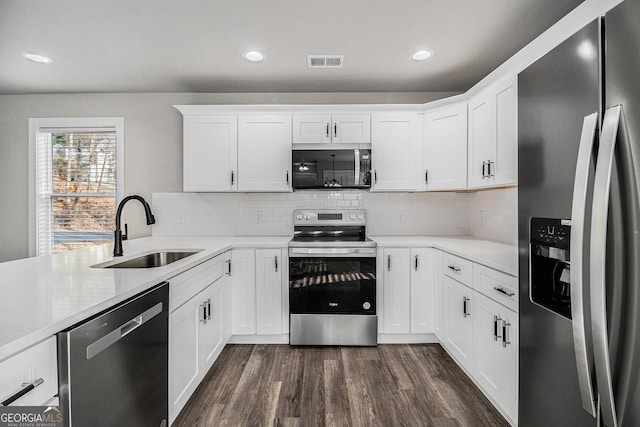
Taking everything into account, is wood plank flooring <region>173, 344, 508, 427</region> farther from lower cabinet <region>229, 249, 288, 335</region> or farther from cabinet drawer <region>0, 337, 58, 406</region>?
cabinet drawer <region>0, 337, 58, 406</region>

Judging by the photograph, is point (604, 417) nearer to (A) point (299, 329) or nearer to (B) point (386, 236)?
(A) point (299, 329)

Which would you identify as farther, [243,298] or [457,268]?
[243,298]

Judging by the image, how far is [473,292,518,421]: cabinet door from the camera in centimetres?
169

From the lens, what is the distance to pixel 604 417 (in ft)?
2.97

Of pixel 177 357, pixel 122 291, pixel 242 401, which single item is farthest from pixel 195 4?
pixel 242 401

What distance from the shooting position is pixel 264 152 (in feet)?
10.2

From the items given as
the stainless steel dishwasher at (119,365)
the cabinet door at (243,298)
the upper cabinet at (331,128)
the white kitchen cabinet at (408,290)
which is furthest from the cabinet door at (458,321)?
the stainless steel dishwasher at (119,365)

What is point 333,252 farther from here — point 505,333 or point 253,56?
point 253,56

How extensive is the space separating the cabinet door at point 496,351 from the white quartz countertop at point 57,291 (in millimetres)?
1825

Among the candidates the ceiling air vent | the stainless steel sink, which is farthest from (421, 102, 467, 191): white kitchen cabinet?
the stainless steel sink

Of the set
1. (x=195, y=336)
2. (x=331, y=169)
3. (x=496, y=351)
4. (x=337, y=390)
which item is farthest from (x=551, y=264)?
(x=331, y=169)

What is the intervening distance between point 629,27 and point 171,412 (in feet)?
7.79

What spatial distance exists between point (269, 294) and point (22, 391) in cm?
208

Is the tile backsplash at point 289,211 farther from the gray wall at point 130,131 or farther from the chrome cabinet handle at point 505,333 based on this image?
the chrome cabinet handle at point 505,333
